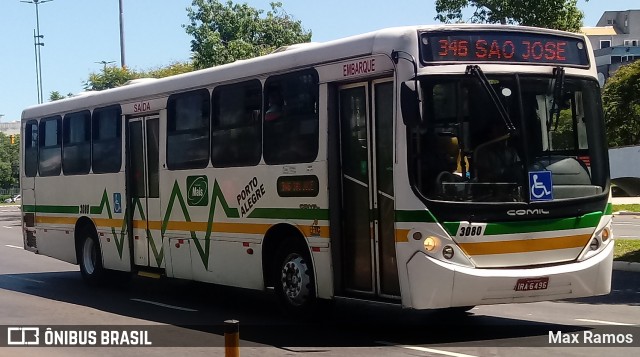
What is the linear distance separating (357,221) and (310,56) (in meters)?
2.16

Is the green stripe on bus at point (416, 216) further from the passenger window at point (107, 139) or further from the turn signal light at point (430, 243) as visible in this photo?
the passenger window at point (107, 139)

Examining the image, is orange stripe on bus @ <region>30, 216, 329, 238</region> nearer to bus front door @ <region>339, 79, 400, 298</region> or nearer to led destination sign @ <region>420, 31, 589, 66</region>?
bus front door @ <region>339, 79, 400, 298</region>

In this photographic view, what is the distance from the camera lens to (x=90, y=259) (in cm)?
1722

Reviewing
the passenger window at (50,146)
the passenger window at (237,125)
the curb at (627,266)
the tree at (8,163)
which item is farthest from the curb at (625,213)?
the tree at (8,163)

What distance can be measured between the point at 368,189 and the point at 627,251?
10.4 meters

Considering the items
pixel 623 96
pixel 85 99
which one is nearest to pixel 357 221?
pixel 85 99

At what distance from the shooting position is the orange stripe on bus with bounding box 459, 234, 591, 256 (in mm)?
9570

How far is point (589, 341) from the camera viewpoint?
9.94m

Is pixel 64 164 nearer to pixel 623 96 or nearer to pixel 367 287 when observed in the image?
pixel 367 287

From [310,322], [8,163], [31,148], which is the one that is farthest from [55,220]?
[8,163]

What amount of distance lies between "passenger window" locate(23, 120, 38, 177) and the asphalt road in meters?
3.14

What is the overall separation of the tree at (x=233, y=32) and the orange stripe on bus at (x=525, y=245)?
1117 inches

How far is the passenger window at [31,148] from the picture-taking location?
62.7 feet

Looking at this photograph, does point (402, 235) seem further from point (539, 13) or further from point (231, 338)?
point (539, 13)
